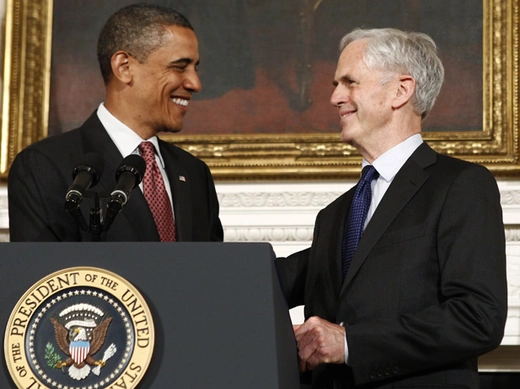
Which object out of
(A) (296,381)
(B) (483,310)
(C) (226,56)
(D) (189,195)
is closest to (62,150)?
(D) (189,195)

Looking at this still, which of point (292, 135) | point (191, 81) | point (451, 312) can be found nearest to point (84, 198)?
point (191, 81)

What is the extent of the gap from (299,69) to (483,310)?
7.99 feet

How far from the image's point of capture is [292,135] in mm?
4637

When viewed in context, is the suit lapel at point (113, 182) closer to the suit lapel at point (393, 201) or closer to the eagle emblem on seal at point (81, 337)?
the suit lapel at point (393, 201)

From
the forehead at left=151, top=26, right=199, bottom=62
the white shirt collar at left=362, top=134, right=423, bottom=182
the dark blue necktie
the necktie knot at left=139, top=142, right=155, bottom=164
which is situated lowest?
the dark blue necktie

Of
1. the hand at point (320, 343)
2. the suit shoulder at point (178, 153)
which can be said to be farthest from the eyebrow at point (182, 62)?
the hand at point (320, 343)

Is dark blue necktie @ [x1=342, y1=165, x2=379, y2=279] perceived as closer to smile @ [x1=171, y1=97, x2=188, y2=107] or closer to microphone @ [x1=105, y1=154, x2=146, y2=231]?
microphone @ [x1=105, y1=154, x2=146, y2=231]

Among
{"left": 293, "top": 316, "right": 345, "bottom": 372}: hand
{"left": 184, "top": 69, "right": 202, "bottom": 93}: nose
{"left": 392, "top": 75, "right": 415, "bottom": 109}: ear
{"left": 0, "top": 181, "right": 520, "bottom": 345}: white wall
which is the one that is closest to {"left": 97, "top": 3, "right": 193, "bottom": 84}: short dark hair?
{"left": 184, "top": 69, "right": 202, "bottom": 93}: nose

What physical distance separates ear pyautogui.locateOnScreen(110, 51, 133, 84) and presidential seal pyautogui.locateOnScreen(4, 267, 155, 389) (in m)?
1.48

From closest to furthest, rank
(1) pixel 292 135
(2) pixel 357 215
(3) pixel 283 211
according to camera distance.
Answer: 1. (2) pixel 357 215
2. (3) pixel 283 211
3. (1) pixel 292 135

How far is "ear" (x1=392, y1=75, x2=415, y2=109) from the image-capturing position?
301cm

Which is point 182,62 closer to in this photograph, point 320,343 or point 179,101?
point 179,101

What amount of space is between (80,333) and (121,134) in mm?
1365

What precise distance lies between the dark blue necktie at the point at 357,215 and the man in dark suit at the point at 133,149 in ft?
1.97
